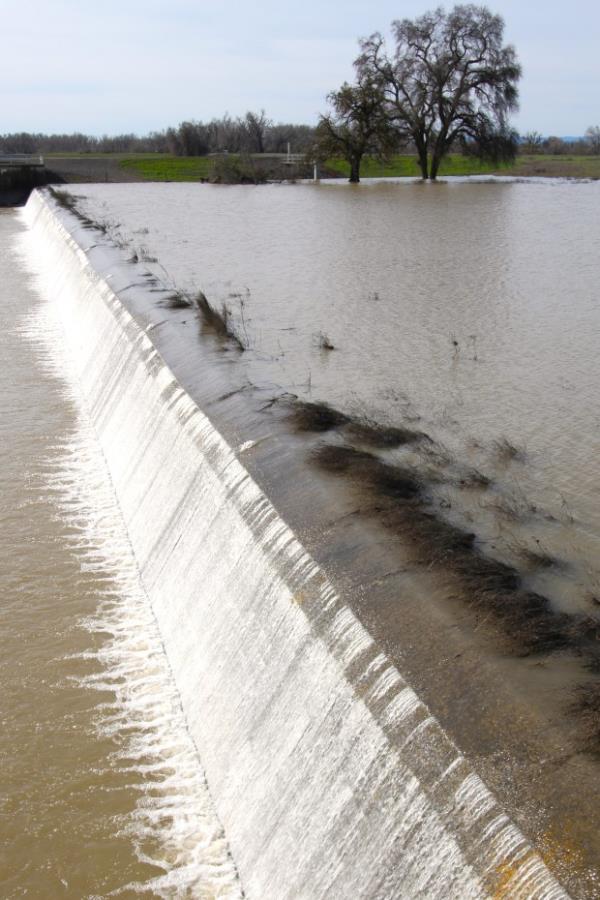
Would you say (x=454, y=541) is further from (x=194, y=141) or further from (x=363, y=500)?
(x=194, y=141)

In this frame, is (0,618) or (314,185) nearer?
(0,618)

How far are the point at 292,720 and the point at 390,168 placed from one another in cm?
4983

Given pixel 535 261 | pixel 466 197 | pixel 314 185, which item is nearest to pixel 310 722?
pixel 535 261

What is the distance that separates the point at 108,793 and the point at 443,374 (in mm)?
5943

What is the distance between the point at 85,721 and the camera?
545 cm

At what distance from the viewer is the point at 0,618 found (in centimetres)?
645

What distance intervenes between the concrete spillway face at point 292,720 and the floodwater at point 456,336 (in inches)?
54.6

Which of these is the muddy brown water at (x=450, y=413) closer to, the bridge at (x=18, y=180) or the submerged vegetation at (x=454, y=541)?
the submerged vegetation at (x=454, y=541)

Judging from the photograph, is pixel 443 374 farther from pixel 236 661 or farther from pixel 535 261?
pixel 535 261

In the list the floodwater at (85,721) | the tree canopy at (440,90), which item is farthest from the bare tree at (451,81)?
the floodwater at (85,721)

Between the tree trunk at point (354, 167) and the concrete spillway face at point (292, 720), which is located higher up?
Answer: the tree trunk at point (354, 167)

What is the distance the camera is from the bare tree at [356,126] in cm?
4334

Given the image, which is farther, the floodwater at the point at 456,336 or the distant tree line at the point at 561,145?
the distant tree line at the point at 561,145

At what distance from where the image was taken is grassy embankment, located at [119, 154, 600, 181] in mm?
51656
